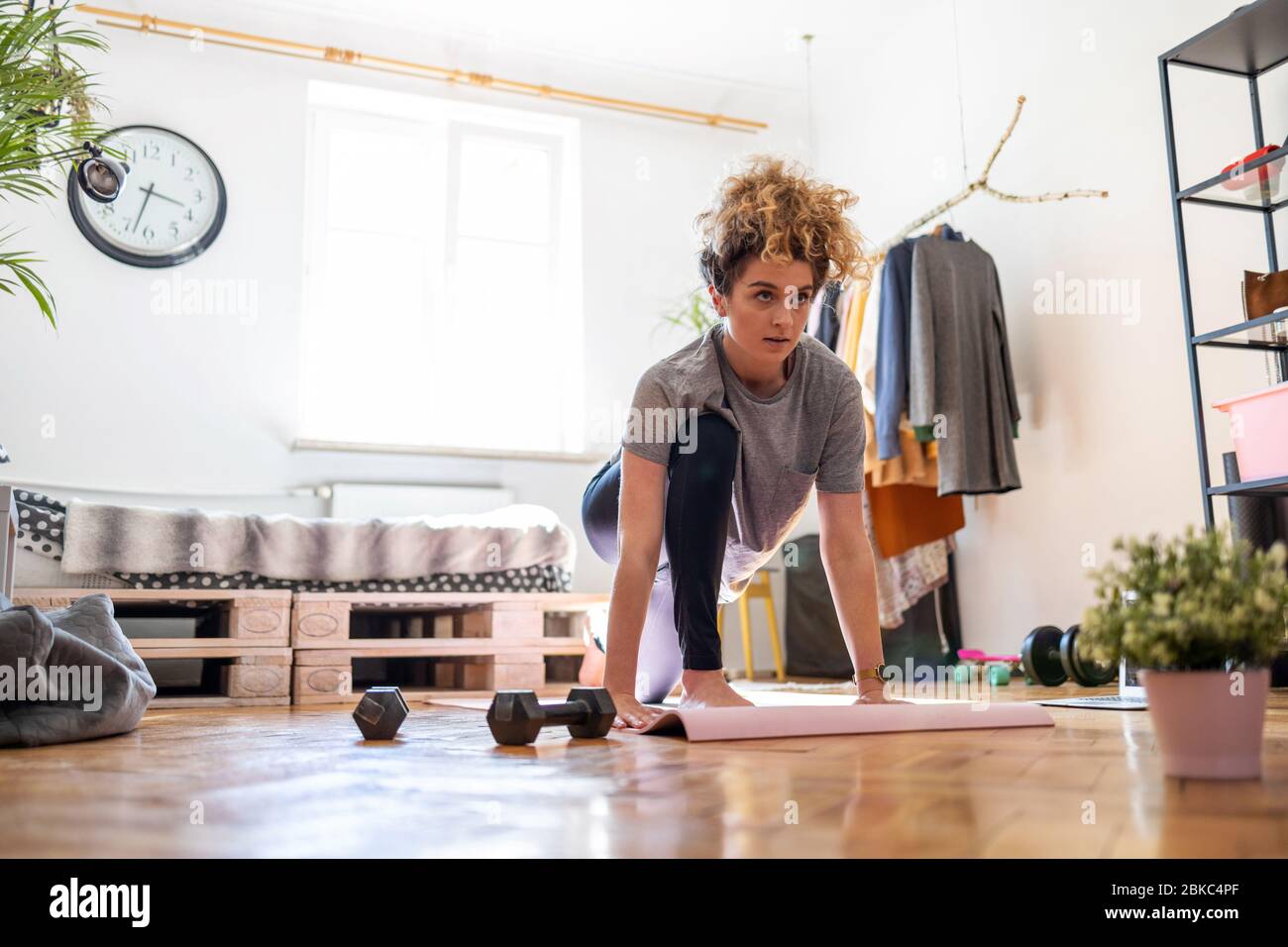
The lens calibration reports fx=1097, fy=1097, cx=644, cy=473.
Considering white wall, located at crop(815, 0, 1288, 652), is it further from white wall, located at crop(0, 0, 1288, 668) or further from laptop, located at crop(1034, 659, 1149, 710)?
laptop, located at crop(1034, 659, 1149, 710)

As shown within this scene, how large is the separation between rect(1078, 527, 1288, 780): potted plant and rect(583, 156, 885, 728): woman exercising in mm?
712

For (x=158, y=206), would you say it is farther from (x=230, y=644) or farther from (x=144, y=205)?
(x=230, y=644)

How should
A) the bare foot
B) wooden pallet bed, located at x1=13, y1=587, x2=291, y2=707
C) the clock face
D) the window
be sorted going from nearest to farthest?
1. the bare foot
2. wooden pallet bed, located at x1=13, y1=587, x2=291, y2=707
3. the clock face
4. the window

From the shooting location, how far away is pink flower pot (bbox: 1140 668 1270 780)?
37.0 inches

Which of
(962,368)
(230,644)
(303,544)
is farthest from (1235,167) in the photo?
(230,644)

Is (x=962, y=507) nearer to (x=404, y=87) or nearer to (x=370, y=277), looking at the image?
(x=370, y=277)

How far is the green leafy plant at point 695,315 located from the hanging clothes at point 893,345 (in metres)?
0.73

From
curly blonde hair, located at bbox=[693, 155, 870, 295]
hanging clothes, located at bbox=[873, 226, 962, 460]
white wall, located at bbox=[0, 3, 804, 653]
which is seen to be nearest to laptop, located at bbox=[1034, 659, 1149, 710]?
curly blonde hair, located at bbox=[693, 155, 870, 295]

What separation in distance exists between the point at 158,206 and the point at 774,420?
10.7 ft

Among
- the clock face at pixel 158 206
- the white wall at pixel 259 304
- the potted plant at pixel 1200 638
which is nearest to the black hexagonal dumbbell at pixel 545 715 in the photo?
the potted plant at pixel 1200 638

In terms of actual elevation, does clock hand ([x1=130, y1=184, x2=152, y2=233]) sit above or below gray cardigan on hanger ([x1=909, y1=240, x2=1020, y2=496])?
above

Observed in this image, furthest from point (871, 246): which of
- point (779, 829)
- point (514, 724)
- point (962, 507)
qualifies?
point (779, 829)

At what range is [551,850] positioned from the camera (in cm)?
69

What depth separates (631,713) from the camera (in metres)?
1.53
